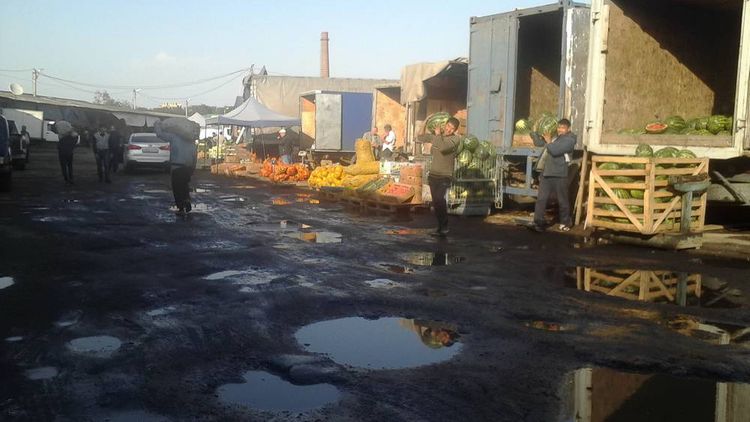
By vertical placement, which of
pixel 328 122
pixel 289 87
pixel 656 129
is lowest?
pixel 656 129

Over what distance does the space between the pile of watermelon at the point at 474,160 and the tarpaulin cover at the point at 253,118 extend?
1691 centimetres

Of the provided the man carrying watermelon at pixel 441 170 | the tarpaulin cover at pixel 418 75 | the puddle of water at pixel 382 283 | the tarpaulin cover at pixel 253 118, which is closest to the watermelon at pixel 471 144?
the man carrying watermelon at pixel 441 170

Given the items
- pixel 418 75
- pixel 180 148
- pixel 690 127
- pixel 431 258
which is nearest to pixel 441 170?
pixel 431 258

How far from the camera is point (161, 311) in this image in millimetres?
5852

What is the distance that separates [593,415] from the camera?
12.3ft

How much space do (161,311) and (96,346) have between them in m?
1.02

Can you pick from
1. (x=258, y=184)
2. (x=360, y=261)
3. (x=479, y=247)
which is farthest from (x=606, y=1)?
(x=258, y=184)

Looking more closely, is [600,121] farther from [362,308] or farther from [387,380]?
[387,380]

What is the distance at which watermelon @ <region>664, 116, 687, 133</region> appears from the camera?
37.8 feet

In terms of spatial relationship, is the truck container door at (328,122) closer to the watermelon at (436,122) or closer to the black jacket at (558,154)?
the watermelon at (436,122)

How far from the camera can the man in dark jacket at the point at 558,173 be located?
11172 mm

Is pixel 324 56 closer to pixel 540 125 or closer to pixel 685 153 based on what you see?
pixel 540 125

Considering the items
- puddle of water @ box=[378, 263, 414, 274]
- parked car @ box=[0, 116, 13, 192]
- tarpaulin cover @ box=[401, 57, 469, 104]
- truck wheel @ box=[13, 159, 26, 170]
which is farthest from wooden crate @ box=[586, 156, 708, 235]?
truck wheel @ box=[13, 159, 26, 170]

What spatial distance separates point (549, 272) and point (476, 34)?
811cm
